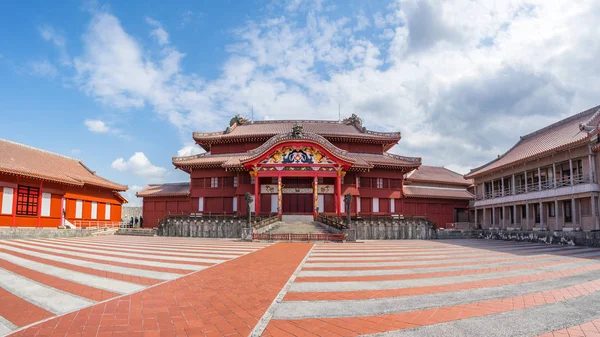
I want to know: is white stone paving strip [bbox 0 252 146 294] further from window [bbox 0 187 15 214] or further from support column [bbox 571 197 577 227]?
support column [bbox 571 197 577 227]

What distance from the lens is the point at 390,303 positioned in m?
6.16

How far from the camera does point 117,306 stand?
19.0 feet

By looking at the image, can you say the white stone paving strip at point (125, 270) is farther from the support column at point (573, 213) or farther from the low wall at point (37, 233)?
the support column at point (573, 213)

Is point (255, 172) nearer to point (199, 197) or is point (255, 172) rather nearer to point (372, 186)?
point (199, 197)

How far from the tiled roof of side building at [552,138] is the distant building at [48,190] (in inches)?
Answer: 1537

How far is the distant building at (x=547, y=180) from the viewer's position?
23.2 m

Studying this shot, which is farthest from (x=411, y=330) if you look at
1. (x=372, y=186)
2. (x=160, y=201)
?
(x=160, y=201)

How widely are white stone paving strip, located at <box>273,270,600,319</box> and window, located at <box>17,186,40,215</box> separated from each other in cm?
2990

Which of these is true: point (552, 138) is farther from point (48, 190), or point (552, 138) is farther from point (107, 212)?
point (107, 212)

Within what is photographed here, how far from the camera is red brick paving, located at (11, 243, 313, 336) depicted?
185 inches

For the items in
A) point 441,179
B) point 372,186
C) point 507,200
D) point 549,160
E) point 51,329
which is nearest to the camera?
point 51,329

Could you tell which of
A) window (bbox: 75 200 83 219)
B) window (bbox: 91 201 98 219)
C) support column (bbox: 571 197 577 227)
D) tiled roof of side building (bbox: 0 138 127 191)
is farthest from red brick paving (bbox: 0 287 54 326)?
window (bbox: 91 201 98 219)

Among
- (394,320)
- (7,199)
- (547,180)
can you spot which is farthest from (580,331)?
(7,199)

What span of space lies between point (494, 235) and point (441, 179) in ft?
43.8
